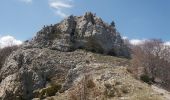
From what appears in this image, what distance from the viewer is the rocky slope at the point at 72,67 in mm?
39031

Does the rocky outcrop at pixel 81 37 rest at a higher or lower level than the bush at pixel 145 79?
higher

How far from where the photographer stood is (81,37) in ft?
178

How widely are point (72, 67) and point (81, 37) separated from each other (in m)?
7.85

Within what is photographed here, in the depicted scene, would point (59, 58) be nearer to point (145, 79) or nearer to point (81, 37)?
point (81, 37)

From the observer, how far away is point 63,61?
48938mm

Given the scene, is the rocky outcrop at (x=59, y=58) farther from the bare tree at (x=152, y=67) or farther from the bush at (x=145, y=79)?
the bush at (x=145, y=79)

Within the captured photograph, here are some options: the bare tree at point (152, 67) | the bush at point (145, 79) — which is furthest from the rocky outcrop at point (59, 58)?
the bush at point (145, 79)

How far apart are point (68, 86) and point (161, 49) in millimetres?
32245

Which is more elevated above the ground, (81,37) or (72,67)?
(81,37)

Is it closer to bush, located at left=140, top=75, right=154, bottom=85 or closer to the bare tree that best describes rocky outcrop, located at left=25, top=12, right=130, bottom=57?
the bare tree

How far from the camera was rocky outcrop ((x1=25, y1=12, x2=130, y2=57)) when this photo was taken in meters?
53.4

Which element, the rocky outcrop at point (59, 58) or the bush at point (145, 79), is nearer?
the bush at point (145, 79)

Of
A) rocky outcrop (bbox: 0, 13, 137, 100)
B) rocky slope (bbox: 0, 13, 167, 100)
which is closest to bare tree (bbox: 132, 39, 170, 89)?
rocky slope (bbox: 0, 13, 167, 100)

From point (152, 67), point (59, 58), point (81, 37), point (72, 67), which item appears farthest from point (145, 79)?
point (81, 37)
